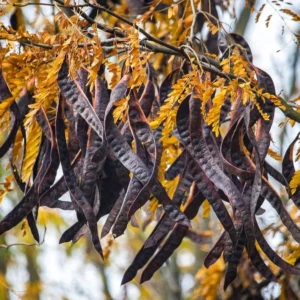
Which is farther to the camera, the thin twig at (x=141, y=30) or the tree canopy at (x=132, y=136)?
the thin twig at (x=141, y=30)

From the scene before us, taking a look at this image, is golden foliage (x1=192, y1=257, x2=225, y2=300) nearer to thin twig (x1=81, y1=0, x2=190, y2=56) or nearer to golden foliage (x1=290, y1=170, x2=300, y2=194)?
golden foliage (x1=290, y1=170, x2=300, y2=194)

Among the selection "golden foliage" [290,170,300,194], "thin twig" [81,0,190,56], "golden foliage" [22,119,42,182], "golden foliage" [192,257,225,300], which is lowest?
"golden foliage" [290,170,300,194]

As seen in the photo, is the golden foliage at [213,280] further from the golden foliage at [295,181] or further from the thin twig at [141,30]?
the thin twig at [141,30]

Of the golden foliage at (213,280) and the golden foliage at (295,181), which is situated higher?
the golden foliage at (213,280)

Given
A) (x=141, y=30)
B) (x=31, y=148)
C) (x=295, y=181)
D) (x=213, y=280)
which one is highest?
(x=141, y=30)

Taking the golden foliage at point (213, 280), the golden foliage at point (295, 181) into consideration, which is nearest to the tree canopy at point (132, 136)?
the golden foliage at point (295, 181)

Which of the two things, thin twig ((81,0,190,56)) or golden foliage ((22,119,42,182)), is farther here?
golden foliage ((22,119,42,182))

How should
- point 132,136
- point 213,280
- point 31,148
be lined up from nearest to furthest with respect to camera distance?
point 132,136, point 31,148, point 213,280

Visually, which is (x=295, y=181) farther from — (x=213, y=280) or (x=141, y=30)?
(x=213, y=280)

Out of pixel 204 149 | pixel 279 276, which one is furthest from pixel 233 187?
pixel 279 276

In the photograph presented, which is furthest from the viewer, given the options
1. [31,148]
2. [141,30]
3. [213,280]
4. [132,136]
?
[213,280]

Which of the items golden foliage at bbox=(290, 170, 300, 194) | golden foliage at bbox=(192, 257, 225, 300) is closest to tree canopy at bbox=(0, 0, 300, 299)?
golden foliage at bbox=(290, 170, 300, 194)

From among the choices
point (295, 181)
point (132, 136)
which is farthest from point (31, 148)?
point (295, 181)

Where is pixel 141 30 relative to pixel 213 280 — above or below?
above
